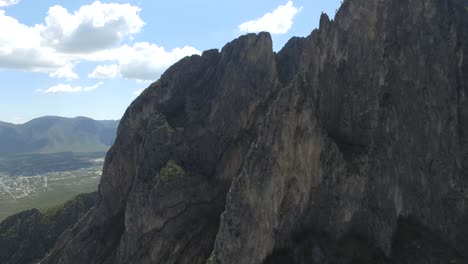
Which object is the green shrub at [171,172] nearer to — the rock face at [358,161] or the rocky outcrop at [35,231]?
the rock face at [358,161]

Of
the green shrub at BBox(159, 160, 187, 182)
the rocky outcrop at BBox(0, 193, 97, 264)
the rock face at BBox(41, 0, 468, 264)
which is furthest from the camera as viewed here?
the rocky outcrop at BBox(0, 193, 97, 264)

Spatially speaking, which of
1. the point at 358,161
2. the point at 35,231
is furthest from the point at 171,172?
the point at 35,231

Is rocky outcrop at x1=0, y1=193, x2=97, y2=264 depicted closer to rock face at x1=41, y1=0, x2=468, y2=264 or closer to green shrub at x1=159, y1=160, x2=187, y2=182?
green shrub at x1=159, y1=160, x2=187, y2=182

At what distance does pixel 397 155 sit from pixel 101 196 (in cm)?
6803

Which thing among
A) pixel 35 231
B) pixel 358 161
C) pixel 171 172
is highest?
pixel 358 161

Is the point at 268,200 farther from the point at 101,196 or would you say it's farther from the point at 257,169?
the point at 101,196

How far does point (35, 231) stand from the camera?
12288cm

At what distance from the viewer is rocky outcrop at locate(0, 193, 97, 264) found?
390 feet

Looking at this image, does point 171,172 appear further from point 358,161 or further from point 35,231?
point 35,231

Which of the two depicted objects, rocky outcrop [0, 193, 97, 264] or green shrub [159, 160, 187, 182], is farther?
rocky outcrop [0, 193, 97, 264]

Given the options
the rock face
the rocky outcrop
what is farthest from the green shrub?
the rocky outcrop

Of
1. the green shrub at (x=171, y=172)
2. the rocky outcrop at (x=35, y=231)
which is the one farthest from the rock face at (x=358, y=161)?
the rocky outcrop at (x=35, y=231)

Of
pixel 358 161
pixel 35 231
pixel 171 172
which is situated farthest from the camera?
pixel 35 231

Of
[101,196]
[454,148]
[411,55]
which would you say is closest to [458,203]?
[454,148]
